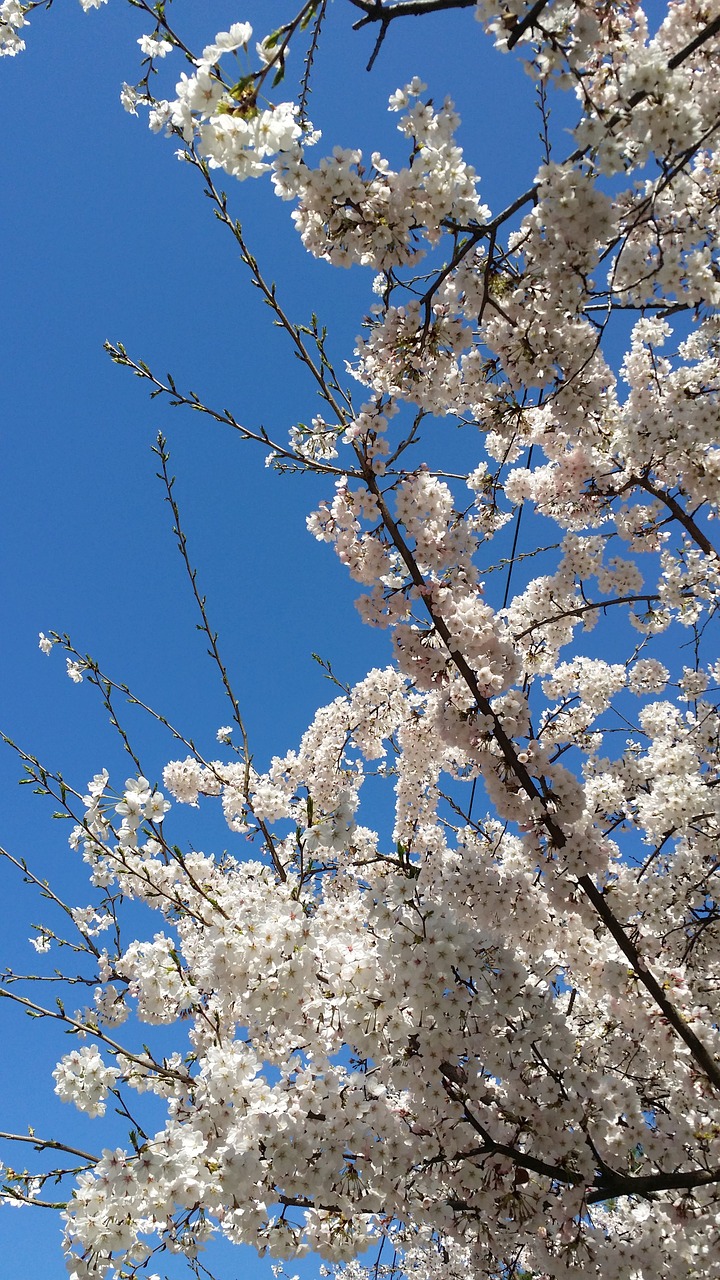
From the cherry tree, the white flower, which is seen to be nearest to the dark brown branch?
the cherry tree

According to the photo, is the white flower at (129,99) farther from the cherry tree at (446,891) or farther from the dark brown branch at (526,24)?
the dark brown branch at (526,24)

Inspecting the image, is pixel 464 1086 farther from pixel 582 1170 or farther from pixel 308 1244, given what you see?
pixel 308 1244

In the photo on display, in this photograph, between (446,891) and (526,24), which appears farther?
(446,891)

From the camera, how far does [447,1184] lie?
372 cm

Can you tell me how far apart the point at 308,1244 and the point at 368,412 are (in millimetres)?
4934

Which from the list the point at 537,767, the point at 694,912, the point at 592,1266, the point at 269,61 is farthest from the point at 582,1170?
the point at 269,61

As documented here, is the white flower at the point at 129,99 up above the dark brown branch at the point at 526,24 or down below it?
above

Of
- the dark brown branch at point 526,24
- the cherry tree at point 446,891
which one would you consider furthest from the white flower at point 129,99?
the dark brown branch at point 526,24

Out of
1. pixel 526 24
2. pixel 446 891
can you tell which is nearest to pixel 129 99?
pixel 526 24

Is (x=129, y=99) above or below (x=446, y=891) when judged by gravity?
above

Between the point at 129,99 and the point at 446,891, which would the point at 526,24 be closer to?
the point at 129,99

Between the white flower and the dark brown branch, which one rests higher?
the white flower

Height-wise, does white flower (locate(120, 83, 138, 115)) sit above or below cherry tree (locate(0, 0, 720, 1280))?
above

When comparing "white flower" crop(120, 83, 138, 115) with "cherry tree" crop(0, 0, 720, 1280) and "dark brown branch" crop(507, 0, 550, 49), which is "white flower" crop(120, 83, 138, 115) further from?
"dark brown branch" crop(507, 0, 550, 49)
